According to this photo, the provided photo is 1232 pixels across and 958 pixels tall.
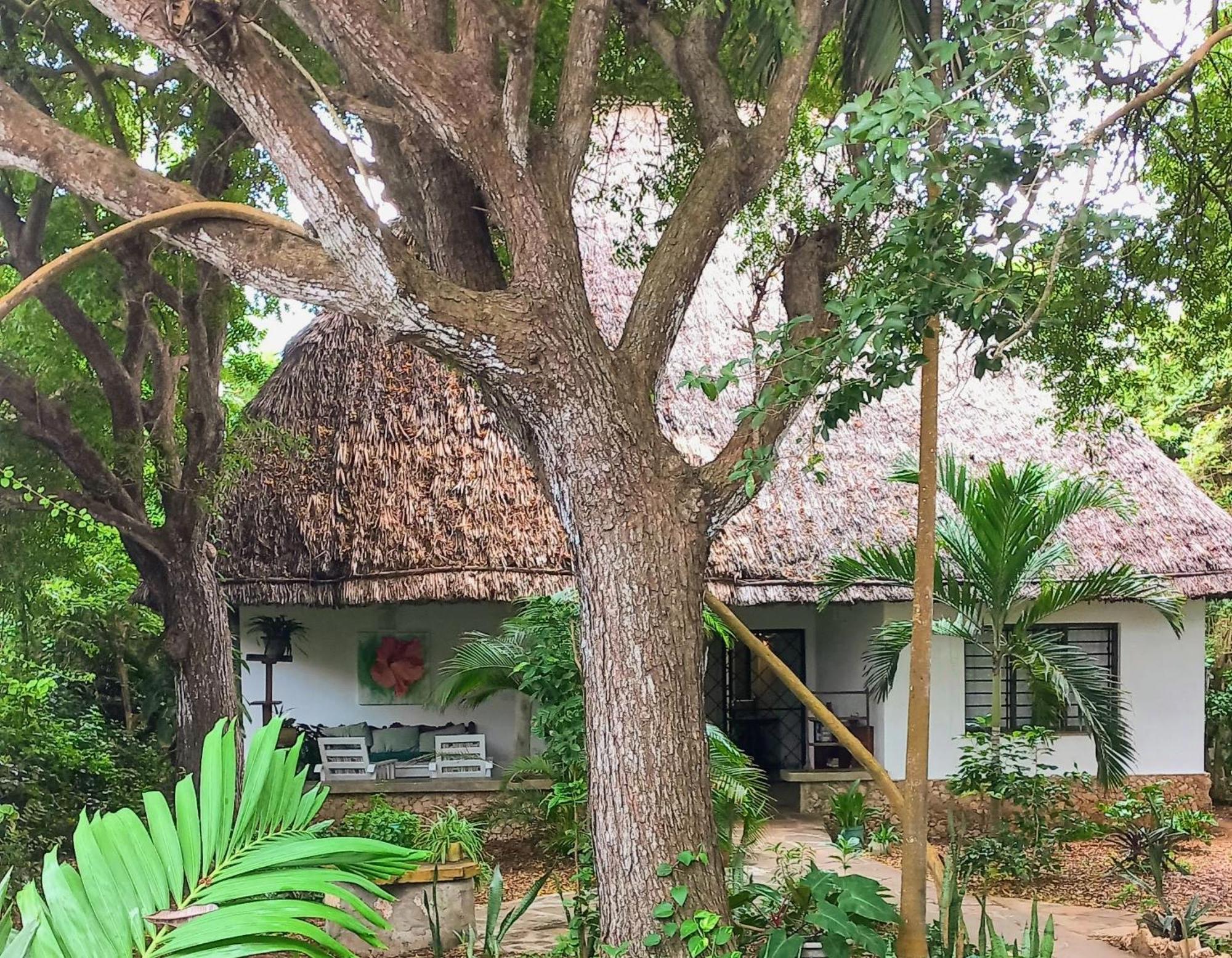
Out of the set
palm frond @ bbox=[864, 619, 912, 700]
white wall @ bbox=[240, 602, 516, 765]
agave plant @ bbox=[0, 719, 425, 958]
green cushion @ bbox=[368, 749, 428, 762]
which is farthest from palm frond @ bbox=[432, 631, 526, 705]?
agave plant @ bbox=[0, 719, 425, 958]

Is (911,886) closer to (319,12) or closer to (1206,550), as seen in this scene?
(319,12)

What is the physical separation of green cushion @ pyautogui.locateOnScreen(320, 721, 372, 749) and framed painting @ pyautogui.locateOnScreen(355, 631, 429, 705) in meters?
0.31

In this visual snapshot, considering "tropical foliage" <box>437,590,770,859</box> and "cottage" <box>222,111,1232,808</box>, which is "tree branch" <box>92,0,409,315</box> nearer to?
"tropical foliage" <box>437,590,770,859</box>

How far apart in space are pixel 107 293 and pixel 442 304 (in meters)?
3.64

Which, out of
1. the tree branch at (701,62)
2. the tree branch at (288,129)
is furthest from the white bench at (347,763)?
the tree branch at (701,62)

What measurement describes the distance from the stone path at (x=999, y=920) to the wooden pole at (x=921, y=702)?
1.76m

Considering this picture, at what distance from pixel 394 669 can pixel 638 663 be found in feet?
20.5

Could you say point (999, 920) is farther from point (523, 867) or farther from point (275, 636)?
point (275, 636)

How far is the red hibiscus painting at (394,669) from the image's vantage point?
9.38m

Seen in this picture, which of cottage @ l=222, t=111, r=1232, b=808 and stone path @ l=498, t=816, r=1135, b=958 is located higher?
cottage @ l=222, t=111, r=1232, b=808

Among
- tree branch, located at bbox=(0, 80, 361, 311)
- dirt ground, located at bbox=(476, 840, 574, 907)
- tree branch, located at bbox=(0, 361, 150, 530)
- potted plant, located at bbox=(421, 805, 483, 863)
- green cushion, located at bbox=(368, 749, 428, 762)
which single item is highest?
tree branch, located at bbox=(0, 80, 361, 311)

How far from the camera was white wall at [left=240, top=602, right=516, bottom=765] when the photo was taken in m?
9.40

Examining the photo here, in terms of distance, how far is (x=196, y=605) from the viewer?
6.70 m

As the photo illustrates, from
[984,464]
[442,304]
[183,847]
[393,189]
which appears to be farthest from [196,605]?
[984,464]
